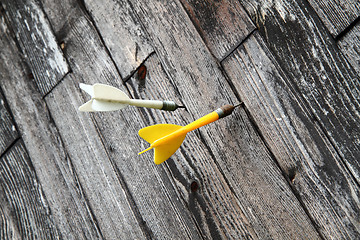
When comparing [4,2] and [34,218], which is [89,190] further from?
[4,2]

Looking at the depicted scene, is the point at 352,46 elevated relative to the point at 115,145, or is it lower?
elevated

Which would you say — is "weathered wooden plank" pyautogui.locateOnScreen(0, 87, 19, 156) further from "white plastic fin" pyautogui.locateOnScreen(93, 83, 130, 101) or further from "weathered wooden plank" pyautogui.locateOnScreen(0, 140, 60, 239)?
"white plastic fin" pyautogui.locateOnScreen(93, 83, 130, 101)

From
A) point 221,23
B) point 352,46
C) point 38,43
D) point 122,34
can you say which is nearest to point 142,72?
point 122,34

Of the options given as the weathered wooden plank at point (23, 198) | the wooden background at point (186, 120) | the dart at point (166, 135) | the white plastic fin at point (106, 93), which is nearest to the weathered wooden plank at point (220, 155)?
the wooden background at point (186, 120)

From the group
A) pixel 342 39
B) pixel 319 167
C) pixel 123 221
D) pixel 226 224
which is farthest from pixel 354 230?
pixel 123 221

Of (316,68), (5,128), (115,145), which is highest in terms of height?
(316,68)

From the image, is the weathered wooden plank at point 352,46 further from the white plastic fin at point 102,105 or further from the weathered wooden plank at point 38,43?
the weathered wooden plank at point 38,43

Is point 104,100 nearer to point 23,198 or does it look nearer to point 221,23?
point 221,23
